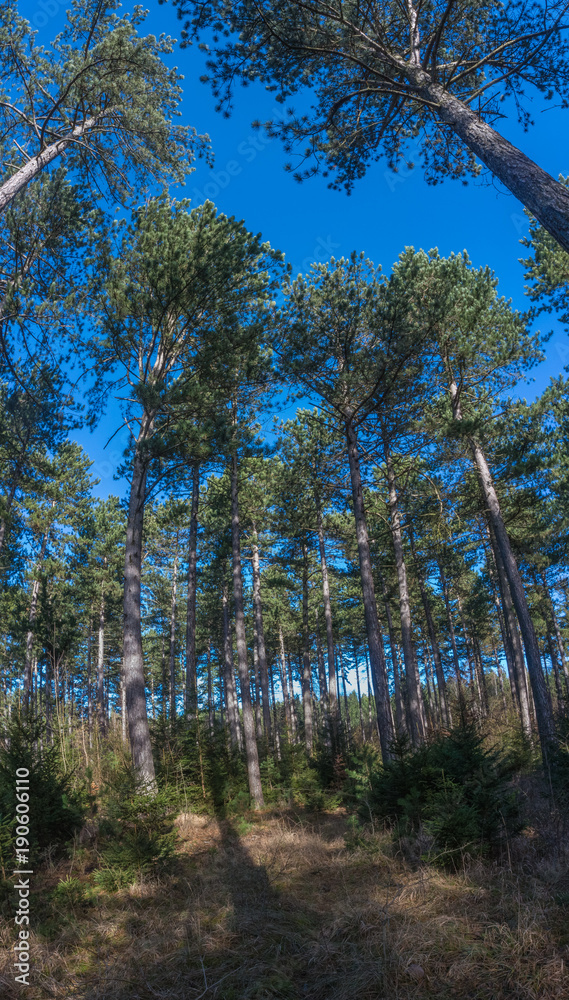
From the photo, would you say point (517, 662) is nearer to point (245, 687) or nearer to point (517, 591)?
point (517, 591)

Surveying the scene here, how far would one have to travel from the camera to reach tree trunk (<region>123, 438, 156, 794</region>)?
27.2 feet

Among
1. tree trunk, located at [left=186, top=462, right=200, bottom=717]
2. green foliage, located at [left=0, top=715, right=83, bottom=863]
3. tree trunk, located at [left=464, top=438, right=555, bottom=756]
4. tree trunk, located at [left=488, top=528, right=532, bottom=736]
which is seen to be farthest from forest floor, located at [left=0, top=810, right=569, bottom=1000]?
tree trunk, located at [left=488, top=528, right=532, bottom=736]

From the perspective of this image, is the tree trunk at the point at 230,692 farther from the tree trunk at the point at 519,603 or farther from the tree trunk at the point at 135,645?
the tree trunk at the point at 519,603

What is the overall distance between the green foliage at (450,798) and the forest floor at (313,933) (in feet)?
0.89

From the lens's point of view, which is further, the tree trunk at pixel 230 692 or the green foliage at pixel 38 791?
the tree trunk at pixel 230 692

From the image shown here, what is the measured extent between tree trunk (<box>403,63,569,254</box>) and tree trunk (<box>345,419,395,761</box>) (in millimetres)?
6078

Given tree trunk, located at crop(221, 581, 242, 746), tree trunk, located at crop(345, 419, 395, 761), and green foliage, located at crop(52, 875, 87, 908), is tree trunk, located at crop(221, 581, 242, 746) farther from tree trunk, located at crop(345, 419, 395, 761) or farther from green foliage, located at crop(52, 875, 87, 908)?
green foliage, located at crop(52, 875, 87, 908)

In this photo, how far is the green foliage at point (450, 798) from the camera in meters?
5.40

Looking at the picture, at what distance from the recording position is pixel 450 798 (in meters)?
5.52

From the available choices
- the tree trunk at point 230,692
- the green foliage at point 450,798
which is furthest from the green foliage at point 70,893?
the tree trunk at point 230,692

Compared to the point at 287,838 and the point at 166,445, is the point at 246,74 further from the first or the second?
the point at 287,838

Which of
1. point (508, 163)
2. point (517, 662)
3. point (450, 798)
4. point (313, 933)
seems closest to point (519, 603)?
point (517, 662)

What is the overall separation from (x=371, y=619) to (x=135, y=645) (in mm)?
4817

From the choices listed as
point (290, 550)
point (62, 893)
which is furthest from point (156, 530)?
point (62, 893)
